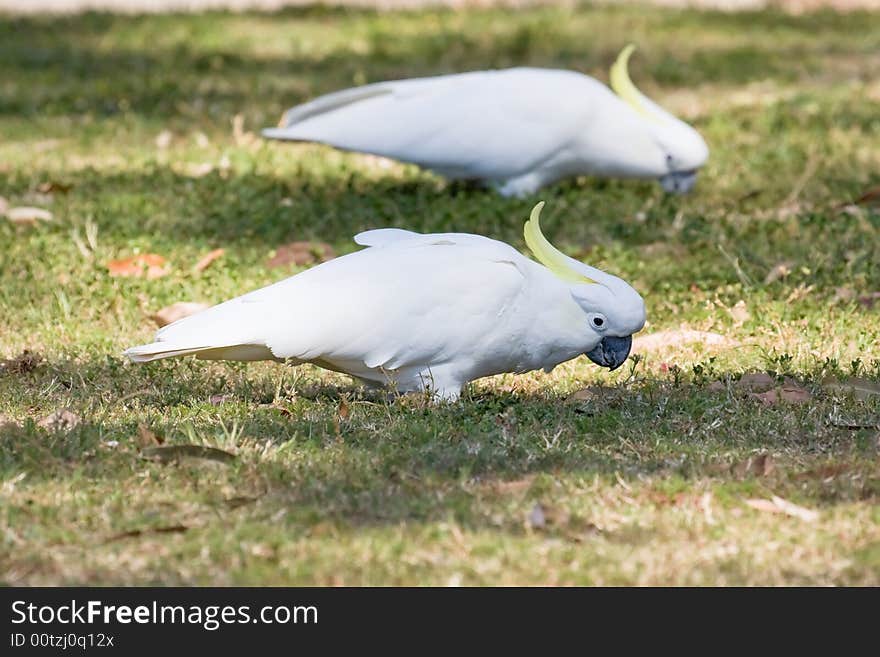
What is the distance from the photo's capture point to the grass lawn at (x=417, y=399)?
3004 mm

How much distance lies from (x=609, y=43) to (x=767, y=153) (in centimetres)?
251

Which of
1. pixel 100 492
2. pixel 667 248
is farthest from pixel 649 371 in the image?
pixel 100 492

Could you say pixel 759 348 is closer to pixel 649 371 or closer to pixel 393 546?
pixel 649 371

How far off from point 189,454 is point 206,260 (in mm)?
2078

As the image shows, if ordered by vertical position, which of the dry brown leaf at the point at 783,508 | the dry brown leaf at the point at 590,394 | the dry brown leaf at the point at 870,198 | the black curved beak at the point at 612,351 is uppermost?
the dry brown leaf at the point at 783,508

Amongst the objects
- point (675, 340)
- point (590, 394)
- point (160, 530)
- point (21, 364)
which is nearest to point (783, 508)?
point (590, 394)

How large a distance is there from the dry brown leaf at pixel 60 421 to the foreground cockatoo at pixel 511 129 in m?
2.64

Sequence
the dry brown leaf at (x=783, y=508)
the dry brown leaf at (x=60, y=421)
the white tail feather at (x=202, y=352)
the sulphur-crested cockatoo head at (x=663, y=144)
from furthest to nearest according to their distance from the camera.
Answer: the sulphur-crested cockatoo head at (x=663, y=144) → the white tail feather at (x=202, y=352) → the dry brown leaf at (x=60, y=421) → the dry brown leaf at (x=783, y=508)

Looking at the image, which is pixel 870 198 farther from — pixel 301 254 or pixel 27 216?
pixel 27 216

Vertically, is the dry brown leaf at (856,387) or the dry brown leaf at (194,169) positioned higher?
the dry brown leaf at (856,387)

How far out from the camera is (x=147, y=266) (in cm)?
531

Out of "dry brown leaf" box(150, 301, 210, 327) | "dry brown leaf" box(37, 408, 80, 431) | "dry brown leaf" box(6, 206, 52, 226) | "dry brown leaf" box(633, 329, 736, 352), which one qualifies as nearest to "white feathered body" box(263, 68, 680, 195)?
"dry brown leaf" box(6, 206, 52, 226)

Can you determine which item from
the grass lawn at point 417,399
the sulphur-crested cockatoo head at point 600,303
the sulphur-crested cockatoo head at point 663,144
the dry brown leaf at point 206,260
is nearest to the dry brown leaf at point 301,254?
the grass lawn at point 417,399

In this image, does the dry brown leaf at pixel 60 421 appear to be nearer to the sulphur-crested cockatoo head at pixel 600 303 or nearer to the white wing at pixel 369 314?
the white wing at pixel 369 314
